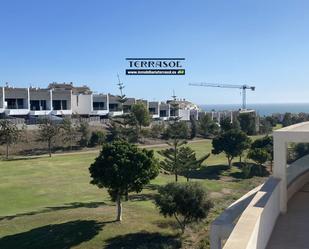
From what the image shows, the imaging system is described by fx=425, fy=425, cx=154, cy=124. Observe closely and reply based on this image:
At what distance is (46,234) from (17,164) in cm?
2481

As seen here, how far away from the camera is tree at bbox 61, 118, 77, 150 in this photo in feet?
193

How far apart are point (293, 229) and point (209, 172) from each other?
3927 centimetres

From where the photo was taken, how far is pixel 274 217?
886 centimetres

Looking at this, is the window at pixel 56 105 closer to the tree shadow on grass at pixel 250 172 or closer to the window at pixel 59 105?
the window at pixel 59 105

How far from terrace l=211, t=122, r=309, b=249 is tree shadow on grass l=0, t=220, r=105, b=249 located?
13491 mm

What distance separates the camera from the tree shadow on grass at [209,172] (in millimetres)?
44719

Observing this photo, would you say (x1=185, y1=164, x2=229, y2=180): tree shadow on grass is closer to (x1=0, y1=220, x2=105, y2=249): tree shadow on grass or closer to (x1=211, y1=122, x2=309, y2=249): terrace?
(x1=0, y1=220, x2=105, y2=249): tree shadow on grass

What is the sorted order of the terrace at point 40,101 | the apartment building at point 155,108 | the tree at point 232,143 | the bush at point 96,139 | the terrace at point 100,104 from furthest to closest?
the apartment building at point 155,108 < the terrace at point 100,104 < the terrace at point 40,101 < the bush at point 96,139 < the tree at point 232,143

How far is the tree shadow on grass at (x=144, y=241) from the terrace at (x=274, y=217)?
1190 centimetres

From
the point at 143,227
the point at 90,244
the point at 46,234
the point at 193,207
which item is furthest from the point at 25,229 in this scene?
the point at 193,207

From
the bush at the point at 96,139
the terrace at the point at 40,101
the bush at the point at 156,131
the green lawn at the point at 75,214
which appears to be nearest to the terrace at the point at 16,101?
the terrace at the point at 40,101

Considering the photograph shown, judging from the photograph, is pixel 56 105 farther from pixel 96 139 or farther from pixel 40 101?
pixel 96 139

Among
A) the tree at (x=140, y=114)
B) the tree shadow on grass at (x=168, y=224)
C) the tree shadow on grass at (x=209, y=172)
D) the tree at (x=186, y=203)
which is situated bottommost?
the tree shadow on grass at (x=168, y=224)

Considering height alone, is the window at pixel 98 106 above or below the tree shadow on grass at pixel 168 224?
above
